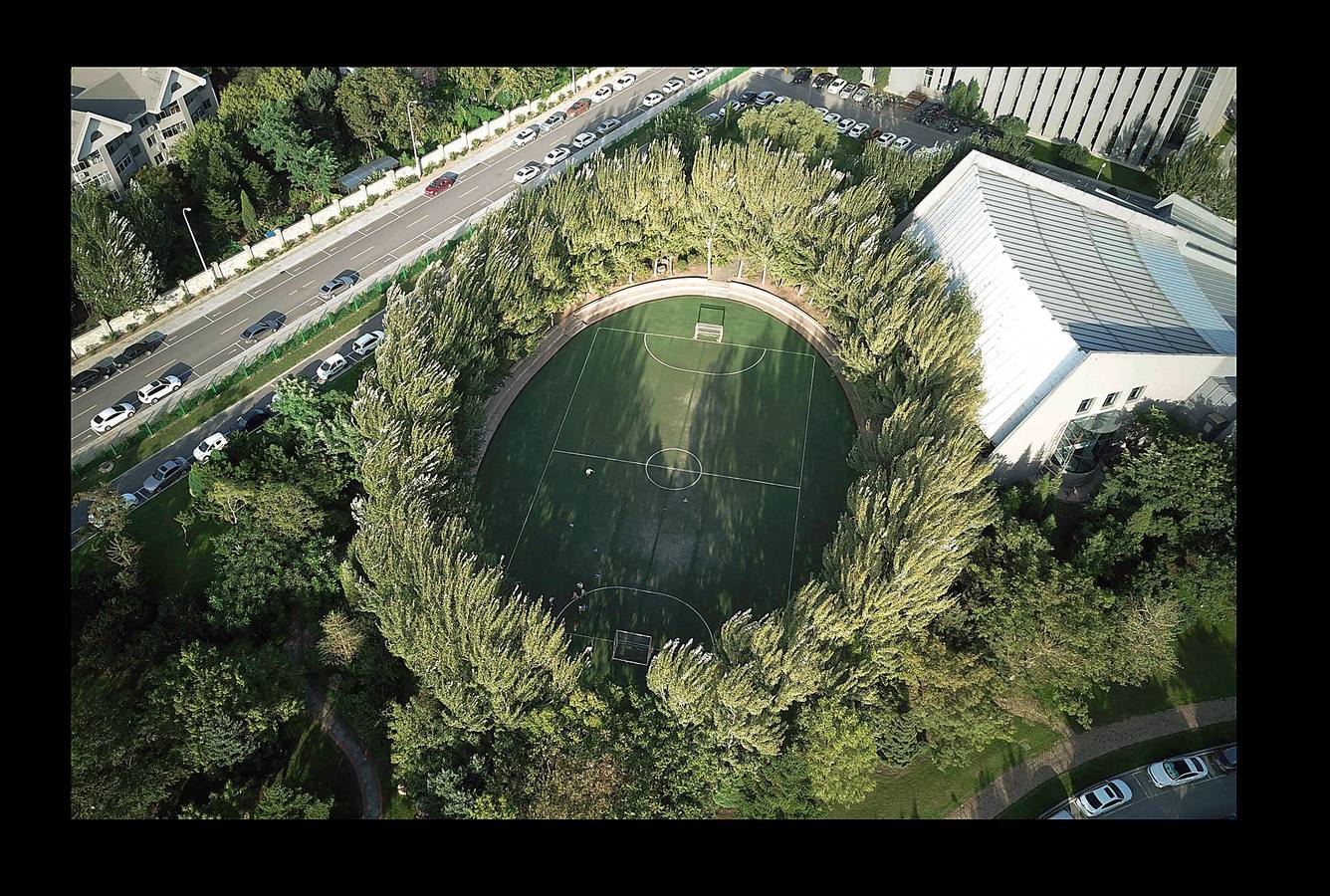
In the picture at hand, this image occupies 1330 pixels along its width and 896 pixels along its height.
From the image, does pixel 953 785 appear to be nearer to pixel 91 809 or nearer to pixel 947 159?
pixel 91 809

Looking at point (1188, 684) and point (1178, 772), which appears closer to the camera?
point (1178, 772)

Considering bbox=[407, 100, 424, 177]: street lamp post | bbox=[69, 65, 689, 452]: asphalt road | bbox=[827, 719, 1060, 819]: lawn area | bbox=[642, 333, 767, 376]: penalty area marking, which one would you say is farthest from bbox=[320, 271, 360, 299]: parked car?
bbox=[827, 719, 1060, 819]: lawn area

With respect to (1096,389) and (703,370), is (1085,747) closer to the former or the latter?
(1096,389)

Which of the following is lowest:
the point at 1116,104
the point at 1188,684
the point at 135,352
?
the point at 1188,684

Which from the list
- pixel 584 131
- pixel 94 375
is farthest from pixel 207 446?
pixel 584 131

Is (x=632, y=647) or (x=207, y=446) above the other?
(x=207, y=446)

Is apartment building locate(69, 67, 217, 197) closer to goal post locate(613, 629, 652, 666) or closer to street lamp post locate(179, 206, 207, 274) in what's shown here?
street lamp post locate(179, 206, 207, 274)

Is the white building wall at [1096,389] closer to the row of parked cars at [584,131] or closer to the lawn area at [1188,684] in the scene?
the lawn area at [1188,684]
